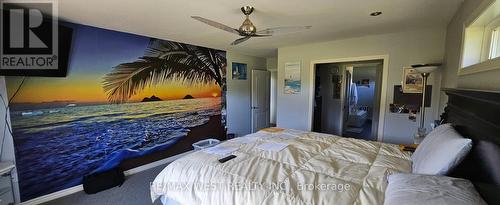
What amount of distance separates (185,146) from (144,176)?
3.11 feet

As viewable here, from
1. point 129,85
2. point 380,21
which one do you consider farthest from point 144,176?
point 380,21

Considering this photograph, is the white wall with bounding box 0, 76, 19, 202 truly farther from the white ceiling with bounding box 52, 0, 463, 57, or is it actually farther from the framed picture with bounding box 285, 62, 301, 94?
the framed picture with bounding box 285, 62, 301, 94

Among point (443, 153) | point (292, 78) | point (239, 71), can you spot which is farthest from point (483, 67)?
point (239, 71)

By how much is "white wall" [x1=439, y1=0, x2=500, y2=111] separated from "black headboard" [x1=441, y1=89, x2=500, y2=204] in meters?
0.11

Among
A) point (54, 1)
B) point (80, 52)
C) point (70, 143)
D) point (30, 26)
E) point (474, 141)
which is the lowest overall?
point (70, 143)

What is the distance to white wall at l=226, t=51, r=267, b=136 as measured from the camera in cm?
470

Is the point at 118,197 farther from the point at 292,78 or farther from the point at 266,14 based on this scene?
the point at 292,78

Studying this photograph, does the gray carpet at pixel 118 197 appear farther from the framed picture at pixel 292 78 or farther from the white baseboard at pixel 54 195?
the framed picture at pixel 292 78

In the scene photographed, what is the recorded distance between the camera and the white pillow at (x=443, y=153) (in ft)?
3.66

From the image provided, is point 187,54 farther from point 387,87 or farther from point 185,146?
point 387,87

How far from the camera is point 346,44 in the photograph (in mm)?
3504

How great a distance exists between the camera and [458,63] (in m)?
1.97

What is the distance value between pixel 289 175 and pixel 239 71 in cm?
361
